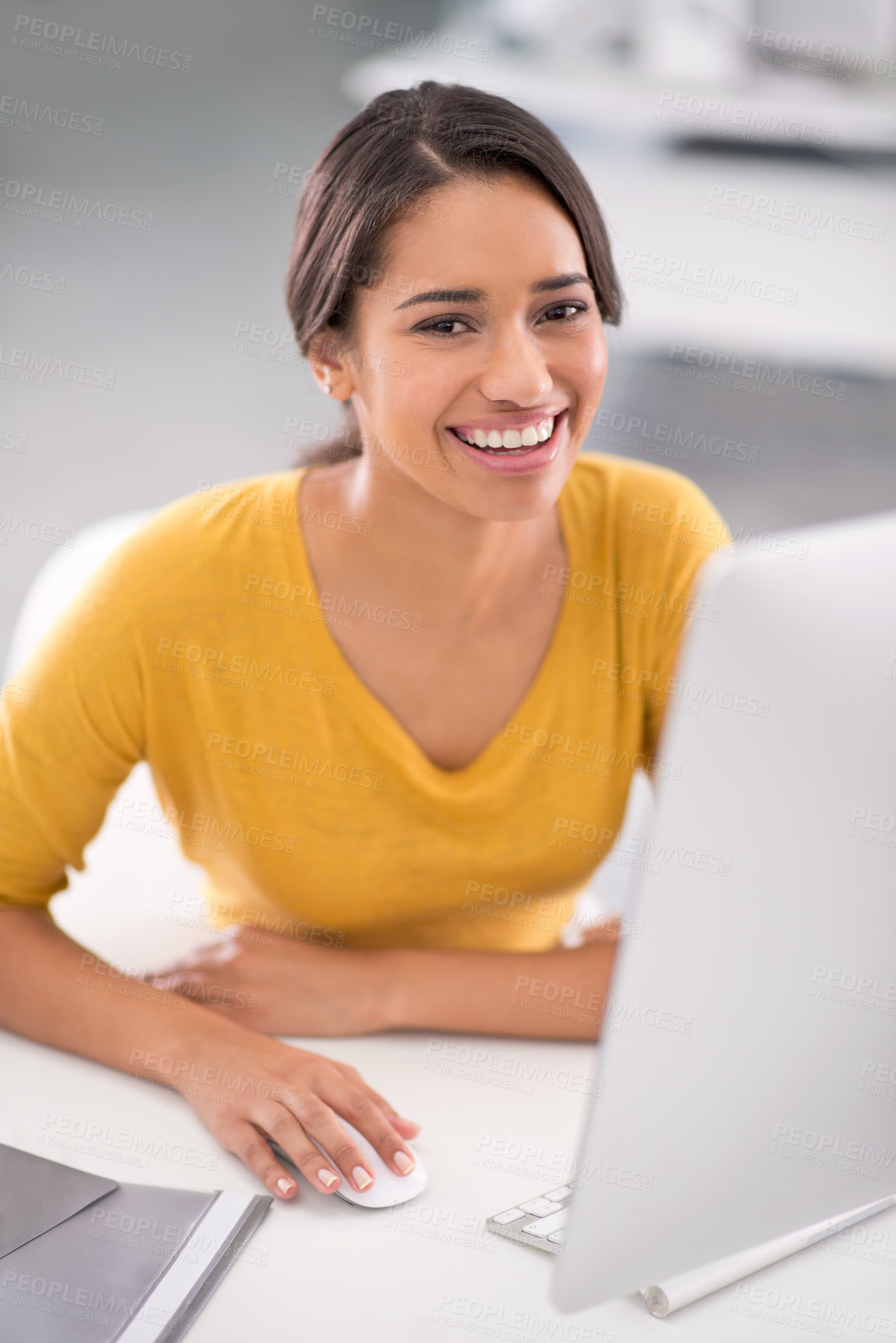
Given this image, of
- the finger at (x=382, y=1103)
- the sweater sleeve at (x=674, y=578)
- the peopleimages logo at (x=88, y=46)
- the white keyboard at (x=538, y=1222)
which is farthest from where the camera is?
the peopleimages logo at (x=88, y=46)

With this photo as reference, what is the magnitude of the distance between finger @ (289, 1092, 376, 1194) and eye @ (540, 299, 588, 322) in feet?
2.31

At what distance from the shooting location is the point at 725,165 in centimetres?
391

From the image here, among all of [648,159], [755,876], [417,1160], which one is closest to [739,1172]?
[755,876]

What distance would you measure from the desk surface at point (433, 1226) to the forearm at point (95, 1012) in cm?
2

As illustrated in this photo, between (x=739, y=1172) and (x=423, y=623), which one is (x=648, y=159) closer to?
(x=423, y=623)

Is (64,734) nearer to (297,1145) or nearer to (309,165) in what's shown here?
(297,1145)

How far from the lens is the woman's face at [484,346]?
116cm

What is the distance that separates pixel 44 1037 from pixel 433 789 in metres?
0.42

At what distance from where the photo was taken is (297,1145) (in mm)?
956

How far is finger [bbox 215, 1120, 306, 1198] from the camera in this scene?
0.92 metres

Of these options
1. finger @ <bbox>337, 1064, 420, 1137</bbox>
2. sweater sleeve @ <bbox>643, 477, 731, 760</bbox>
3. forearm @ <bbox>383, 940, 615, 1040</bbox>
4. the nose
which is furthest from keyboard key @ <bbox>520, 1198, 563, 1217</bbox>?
the nose

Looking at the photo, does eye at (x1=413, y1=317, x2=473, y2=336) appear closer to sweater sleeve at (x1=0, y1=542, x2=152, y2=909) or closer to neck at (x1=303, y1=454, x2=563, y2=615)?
neck at (x1=303, y1=454, x2=563, y2=615)

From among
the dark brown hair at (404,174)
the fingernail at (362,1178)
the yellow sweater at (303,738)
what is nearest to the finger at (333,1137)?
the fingernail at (362,1178)

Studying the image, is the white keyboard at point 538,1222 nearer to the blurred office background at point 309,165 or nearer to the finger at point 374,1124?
the finger at point 374,1124
